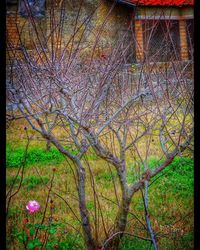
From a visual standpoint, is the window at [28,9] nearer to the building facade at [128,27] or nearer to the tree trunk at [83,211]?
the building facade at [128,27]

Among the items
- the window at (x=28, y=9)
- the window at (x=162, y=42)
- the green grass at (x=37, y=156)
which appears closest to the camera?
the window at (x=28, y=9)

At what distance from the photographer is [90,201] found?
10.4 feet

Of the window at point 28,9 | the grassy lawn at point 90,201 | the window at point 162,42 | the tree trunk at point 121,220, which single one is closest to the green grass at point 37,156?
the grassy lawn at point 90,201

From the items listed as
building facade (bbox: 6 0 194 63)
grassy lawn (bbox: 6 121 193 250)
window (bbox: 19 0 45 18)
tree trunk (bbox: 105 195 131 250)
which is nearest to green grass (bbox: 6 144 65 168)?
grassy lawn (bbox: 6 121 193 250)

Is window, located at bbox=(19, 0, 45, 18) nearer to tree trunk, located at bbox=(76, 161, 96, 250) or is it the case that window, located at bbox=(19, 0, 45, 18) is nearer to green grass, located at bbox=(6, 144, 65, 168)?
tree trunk, located at bbox=(76, 161, 96, 250)

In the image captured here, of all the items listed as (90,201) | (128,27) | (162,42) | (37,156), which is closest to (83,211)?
(90,201)

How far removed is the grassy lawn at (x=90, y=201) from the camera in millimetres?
2357

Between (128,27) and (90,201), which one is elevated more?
(128,27)

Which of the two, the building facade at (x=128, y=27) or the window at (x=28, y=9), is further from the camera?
the building facade at (x=128, y=27)

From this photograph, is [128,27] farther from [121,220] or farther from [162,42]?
[121,220]

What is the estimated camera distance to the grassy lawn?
2357 millimetres

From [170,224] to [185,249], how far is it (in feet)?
1.83

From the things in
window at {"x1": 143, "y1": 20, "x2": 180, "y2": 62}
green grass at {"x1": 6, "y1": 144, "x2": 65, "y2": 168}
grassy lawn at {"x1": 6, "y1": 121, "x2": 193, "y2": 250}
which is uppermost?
window at {"x1": 143, "y1": 20, "x2": 180, "y2": 62}
